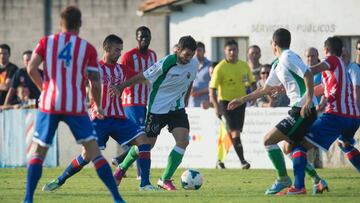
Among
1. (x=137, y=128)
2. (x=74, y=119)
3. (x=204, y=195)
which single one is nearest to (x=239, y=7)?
(x=137, y=128)

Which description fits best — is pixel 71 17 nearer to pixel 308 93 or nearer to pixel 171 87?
pixel 308 93

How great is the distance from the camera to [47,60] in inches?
527

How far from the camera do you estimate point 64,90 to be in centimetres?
1340

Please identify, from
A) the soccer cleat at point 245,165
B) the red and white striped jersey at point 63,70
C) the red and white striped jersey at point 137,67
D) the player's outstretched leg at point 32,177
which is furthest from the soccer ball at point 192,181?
the soccer cleat at point 245,165

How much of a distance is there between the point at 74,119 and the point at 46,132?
336mm

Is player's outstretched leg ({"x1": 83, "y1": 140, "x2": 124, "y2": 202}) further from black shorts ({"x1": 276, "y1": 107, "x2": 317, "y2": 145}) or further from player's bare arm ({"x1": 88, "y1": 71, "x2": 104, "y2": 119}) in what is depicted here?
black shorts ({"x1": 276, "y1": 107, "x2": 317, "y2": 145})

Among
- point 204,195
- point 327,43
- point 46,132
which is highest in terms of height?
point 327,43

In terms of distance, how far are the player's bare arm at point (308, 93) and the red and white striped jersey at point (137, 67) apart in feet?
14.7

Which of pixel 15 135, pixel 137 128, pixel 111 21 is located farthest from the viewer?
pixel 111 21

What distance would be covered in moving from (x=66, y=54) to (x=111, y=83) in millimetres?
4048

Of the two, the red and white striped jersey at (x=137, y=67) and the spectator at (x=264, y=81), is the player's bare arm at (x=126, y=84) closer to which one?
the red and white striped jersey at (x=137, y=67)

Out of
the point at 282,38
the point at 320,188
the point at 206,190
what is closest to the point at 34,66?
the point at 282,38

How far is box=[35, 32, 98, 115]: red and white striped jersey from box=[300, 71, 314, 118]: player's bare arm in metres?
2.98

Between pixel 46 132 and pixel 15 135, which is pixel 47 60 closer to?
pixel 46 132
